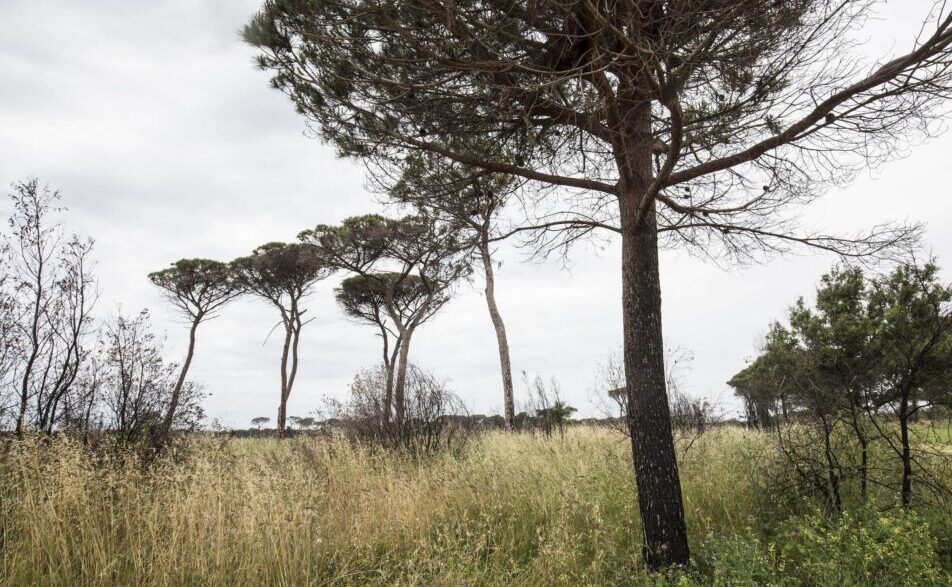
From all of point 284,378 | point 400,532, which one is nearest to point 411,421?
point 400,532

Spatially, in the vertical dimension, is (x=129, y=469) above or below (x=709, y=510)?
above

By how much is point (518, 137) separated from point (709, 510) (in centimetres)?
A: 404

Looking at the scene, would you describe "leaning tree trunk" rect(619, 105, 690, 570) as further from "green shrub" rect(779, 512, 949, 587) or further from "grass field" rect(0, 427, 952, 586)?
"green shrub" rect(779, 512, 949, 587)

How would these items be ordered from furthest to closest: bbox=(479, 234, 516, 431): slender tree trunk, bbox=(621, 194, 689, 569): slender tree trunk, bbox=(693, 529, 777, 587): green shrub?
bbox=(479, 234, 516, 431): slender tree trunk → bbox=(621, 194, 689, 569): slender tree trunk → bbox=(693, 529, 777, 587): green shrub

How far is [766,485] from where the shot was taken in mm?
5191

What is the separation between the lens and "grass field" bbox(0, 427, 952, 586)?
333cm

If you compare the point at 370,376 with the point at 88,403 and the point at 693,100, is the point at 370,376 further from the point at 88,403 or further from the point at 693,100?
the point at 693,100

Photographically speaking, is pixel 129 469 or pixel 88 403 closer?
pixel 129 469

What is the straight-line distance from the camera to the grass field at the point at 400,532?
3.33 metres

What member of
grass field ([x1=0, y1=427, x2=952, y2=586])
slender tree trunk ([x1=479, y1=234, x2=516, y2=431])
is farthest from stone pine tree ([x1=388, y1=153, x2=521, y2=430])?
slender tree trunk ([x1=479, y1=234, x2=516, y2=431])

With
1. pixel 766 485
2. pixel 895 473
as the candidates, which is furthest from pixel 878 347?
pixel 766 485

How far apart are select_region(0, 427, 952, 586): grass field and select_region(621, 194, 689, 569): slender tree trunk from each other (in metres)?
0.27

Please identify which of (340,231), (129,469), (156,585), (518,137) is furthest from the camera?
(340,231)

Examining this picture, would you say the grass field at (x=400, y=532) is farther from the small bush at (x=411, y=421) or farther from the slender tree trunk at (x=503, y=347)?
the slender tree trunk at (x=503, y=347)
